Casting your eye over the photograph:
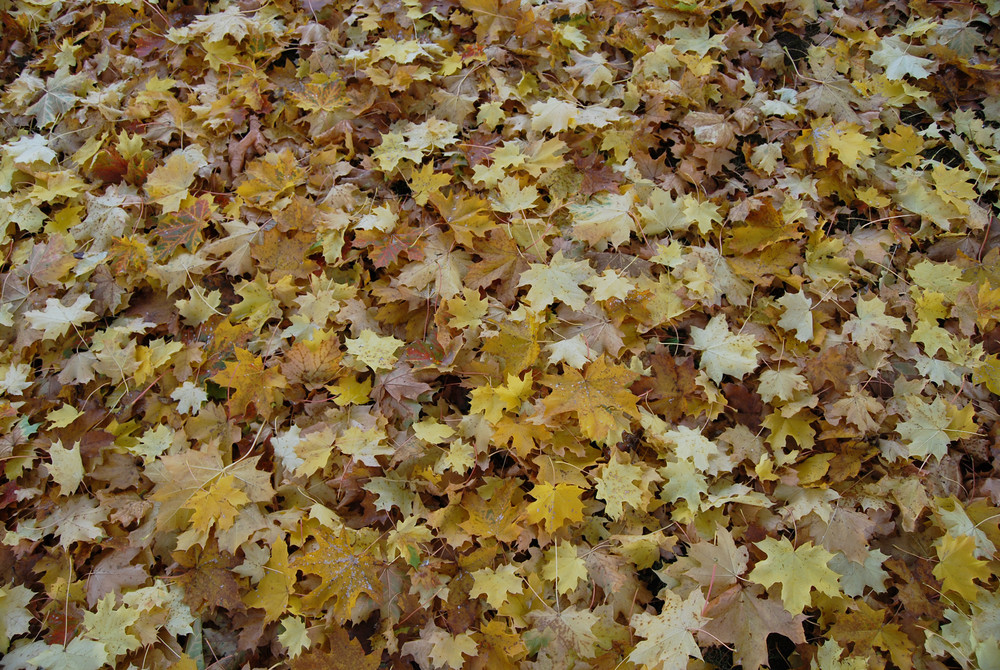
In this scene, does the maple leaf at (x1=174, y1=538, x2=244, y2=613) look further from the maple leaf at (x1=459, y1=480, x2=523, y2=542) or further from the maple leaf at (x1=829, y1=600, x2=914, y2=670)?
the maple leaf at (x1=829, y1=600, x2=914, y2=670)

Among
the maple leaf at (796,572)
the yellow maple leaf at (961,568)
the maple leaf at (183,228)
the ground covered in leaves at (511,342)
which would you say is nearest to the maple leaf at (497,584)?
the ground covered in leaves at (511,342)

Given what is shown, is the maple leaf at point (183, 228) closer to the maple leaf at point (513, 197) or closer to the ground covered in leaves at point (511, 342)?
the ground covered in leaves at point (511, 342)

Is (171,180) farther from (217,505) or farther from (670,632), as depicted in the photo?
(670,632)

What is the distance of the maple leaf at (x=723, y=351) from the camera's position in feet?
6.49

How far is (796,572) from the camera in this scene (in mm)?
1672

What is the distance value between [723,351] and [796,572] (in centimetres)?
71

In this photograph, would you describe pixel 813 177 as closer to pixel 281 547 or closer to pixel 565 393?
pixel 565 393

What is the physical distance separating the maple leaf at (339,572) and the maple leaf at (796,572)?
111 cm

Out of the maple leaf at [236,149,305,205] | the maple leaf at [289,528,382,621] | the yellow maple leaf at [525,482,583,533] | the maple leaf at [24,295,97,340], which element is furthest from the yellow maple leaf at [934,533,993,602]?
the maple leaf at [24,295,97,340]

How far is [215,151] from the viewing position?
8.66 feet

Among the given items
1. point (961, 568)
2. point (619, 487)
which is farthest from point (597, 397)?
point (961, 568)

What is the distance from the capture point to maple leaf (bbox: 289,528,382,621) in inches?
67.8

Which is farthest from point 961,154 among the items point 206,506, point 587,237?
point 206,506

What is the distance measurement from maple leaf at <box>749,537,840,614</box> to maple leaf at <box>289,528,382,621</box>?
3.65ft
